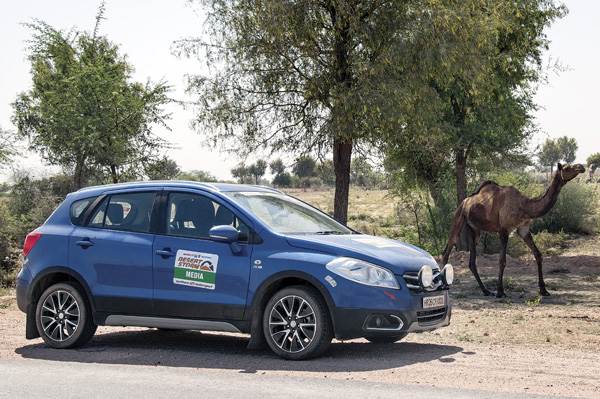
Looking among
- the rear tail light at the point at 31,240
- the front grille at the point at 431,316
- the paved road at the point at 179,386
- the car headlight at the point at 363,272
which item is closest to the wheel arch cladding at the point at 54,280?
the rear tail light at the point at 31,240

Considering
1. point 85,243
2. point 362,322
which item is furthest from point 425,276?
point 85,243

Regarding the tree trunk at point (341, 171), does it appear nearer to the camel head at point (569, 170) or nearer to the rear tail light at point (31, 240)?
the camel head at point (569, 170)

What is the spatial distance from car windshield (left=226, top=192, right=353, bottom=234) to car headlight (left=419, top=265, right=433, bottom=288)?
1.35m

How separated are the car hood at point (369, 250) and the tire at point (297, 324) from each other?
1.61 ft

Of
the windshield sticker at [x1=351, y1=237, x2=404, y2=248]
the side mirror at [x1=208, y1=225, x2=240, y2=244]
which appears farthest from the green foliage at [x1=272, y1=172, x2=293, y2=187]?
the side mirror at [x1=208, y1=225, x2=240, y2=244]

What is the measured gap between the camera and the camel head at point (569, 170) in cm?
1736

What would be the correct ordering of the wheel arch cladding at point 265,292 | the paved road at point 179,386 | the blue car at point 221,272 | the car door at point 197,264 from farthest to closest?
the car door at point 197,264 < the wheel arch cladding at point 265,292 < the blue car at point 221,272 < the paved road at point 179,386

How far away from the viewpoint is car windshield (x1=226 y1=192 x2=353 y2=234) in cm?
1059

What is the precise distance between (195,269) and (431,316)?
2.67 m

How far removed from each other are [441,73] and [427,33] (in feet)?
4.16

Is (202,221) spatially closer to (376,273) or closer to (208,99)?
(376,273)

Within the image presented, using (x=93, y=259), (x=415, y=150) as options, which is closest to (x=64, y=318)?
(x=93, y=259)

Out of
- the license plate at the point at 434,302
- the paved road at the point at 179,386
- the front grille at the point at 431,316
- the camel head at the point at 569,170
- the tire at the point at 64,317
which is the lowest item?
the paved road at the point at 179,386

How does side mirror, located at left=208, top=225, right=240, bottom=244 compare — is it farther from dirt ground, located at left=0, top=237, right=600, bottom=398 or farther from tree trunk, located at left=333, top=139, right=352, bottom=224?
tree trunk, located at left=333, top=139, right=352, bottom=224
